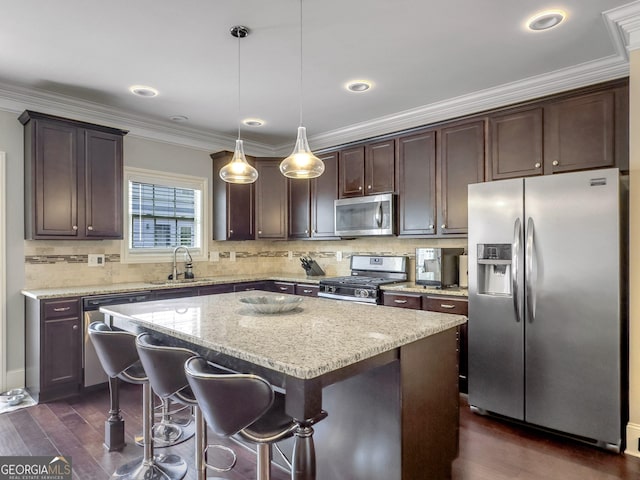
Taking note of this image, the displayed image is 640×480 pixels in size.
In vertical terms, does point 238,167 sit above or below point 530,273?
above

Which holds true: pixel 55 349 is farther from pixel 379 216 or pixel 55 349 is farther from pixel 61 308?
pixel 379 216

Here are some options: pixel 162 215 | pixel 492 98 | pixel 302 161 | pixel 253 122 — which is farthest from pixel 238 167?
pixel 492 98

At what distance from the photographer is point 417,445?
1811 mm

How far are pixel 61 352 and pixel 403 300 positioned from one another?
2945 millimetres

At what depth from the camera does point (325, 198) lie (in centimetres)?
473

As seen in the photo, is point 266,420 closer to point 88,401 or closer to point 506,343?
point 506,343

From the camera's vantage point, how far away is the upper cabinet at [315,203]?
466 centimetres

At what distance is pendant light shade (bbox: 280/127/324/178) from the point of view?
2.34 meters

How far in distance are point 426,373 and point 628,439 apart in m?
1.61

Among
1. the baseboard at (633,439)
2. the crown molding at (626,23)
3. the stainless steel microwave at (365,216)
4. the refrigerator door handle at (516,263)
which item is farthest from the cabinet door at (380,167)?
the baseboard at (633,439)

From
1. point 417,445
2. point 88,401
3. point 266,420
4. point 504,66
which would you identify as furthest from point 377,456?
point 504,66

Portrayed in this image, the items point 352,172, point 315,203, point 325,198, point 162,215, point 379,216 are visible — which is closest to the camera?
point 379,216

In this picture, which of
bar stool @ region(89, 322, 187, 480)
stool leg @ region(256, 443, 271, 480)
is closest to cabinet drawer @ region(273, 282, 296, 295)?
bar stool @ region(89, 322, 187, 480)

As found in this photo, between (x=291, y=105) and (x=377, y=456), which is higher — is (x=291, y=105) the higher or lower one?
the higher one
